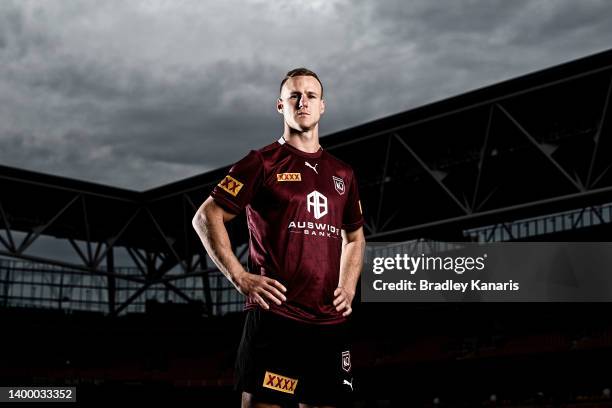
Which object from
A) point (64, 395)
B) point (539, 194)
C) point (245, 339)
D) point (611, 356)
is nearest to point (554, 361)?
point (611, 356)

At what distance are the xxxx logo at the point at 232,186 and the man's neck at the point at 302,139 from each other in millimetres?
390

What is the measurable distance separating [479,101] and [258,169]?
20.2 metres

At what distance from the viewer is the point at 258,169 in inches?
161

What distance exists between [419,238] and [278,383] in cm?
2348

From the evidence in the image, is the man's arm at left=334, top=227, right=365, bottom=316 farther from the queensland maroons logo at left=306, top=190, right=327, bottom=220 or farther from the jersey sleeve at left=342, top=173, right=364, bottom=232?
the queensland maroons logo at left=306, top=190, right=327, bottom=220

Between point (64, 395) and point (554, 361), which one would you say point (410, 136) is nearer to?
point (554, 361)

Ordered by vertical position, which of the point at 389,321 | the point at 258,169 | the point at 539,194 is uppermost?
the point at 539,194

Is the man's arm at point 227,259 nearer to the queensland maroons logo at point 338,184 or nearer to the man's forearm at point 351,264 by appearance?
the man's forearm at point 351,264

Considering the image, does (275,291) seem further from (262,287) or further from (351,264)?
(351,264)

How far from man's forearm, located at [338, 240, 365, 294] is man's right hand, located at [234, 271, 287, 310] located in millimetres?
427

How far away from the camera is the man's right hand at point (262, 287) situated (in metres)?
3.88

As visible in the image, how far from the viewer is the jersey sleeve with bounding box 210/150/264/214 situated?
4020 mm

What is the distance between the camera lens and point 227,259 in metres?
3.97

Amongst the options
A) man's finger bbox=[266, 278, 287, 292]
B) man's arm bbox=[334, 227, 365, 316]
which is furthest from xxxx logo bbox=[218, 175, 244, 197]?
man's arm bbox=[334, 227, 365, 316]
